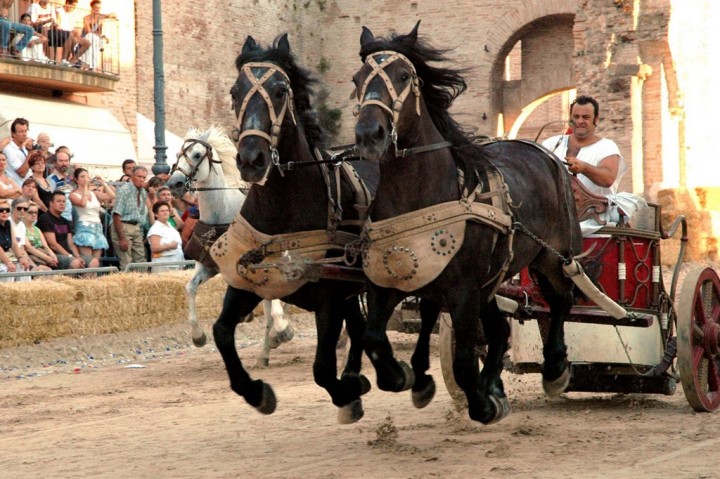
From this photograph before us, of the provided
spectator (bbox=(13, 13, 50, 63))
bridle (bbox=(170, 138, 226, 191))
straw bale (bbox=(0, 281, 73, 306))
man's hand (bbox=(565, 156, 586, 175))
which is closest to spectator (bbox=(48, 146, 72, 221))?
straw bale (bbox=(0, 281, 73, 306))

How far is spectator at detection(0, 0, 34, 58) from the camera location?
2166 cm

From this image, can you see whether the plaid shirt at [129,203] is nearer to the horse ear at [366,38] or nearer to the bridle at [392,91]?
the horse ear at [366,38]

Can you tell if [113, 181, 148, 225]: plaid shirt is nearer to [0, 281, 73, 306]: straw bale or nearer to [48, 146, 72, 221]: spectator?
[48, 146, 72, 221]: spectator

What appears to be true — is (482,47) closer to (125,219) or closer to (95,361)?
(125,219)

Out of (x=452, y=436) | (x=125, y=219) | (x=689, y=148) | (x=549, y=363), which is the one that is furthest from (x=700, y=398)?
(x=689, y=148)

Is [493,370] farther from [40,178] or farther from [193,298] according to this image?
[40,178]

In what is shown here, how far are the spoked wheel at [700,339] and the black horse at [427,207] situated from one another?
1.48 meters

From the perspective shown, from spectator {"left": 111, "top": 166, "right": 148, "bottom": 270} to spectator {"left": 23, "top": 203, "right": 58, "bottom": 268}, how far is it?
158 cm

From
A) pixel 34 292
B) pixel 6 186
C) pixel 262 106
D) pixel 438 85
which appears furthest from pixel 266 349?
pixel 262 106

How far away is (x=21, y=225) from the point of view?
13.4 meters

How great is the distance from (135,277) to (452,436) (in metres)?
7.53

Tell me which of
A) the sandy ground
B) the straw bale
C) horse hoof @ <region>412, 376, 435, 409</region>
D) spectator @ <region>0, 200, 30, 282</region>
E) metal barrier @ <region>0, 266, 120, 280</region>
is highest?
spectator @ <region>0, 200, 30, 282</region>

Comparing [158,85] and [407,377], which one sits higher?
[158,85]

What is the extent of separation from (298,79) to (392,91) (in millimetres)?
839
